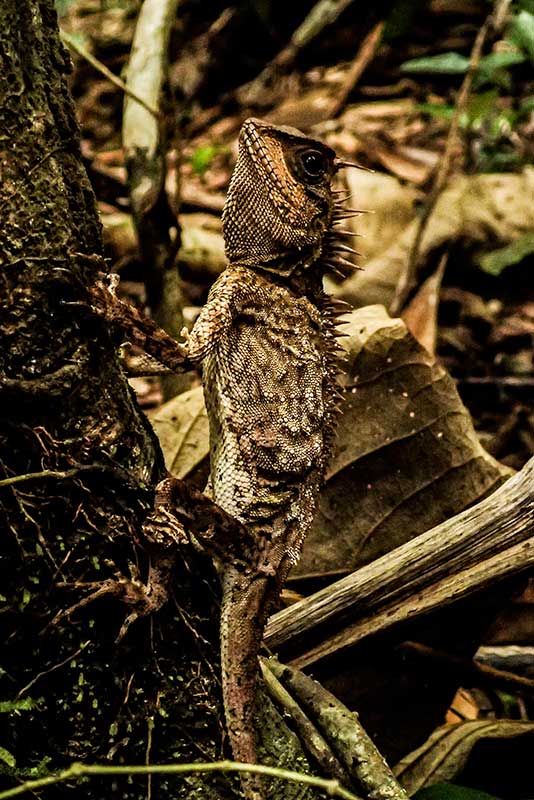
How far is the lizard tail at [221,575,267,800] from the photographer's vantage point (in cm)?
272

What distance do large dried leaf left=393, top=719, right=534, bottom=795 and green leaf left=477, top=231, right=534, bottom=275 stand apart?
4337mm

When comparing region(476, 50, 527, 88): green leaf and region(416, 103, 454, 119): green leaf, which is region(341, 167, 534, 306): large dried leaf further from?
region(476, 50, 527, 88): green leaf

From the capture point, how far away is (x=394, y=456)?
161 inches

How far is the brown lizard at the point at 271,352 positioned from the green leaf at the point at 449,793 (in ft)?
3.21

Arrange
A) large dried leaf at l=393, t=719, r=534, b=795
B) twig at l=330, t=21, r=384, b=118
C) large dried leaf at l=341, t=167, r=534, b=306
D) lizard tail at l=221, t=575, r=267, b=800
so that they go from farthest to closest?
twig at l=330, t=21, r=384, b=118
large dried leaf at l=341, t=167, r=534, b=306
large dried leaf at l=393, t=719, r=534, b=795
lizard tail at l=221, t=575, r=267, b=800

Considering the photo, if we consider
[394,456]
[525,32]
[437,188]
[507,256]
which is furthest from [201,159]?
[394,456]

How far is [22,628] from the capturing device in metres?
2.35

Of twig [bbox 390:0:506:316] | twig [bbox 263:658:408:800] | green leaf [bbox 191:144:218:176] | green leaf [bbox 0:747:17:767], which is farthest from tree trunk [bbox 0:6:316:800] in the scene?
green leaf [bbox 191:144:218:176]

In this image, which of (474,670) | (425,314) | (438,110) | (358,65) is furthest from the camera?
(358,65)

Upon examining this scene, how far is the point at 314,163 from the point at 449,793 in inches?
94.7

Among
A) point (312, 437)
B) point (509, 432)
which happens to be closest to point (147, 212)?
point (312, 437)

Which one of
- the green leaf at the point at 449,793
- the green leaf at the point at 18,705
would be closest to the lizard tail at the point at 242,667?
the green leaf at the point at 18,705

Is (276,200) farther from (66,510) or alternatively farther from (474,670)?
(474,670)

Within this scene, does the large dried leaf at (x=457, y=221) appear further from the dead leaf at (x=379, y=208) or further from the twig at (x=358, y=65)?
the twig at (x=358, y=65)
